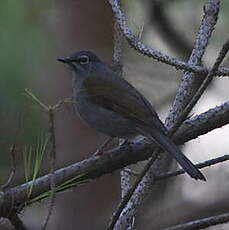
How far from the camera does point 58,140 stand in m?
5.02

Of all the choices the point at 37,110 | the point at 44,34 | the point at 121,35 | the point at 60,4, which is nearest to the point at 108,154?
the point at 121,35

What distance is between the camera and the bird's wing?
3.40 meters

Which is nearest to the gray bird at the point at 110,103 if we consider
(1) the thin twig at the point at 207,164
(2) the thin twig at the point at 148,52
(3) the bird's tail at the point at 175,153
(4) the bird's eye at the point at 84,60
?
(4) the bird's eye at the point at 84,60

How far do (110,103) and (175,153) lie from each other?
2.41 ft

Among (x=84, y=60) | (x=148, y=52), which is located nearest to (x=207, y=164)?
(x=148, y=52)

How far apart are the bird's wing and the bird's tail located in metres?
0.35

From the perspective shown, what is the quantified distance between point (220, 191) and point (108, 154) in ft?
6.60

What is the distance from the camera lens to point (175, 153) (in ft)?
9.41

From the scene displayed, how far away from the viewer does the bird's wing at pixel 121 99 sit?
11.2 feet

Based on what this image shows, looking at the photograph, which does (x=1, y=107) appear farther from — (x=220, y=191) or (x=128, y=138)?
(x=220, y=191)

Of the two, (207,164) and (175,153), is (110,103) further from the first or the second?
(207,164)

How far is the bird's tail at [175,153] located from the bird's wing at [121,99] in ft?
1.14

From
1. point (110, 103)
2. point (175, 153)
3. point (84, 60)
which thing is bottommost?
point (175, 153)

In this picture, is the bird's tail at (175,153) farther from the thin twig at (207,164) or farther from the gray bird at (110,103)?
the gray bird at (110,103)
